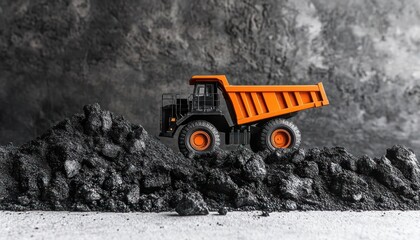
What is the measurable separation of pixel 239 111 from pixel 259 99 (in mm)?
396

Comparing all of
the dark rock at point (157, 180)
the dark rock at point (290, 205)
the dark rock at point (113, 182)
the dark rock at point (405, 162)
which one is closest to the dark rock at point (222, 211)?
the dark rock at point (290, 205)

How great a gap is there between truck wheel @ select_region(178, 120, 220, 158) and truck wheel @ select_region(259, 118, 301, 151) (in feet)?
2.63

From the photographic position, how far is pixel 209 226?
17.1 ft

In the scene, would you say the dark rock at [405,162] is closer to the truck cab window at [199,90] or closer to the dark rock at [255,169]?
the dark rock at [255,169]

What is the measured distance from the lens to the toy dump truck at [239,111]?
7.86 meters

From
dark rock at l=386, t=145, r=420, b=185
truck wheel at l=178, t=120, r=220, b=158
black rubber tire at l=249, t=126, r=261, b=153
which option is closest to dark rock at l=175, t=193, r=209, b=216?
truck wheel at l=178, t=120, r=220, b=158

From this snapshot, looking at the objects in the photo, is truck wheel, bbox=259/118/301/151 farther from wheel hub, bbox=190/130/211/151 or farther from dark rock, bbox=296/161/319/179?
dark rock, bbox=296/161/319/179

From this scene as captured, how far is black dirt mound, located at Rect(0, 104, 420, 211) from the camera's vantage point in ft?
20.4

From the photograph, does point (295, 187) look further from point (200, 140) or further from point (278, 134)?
point (200, 140)

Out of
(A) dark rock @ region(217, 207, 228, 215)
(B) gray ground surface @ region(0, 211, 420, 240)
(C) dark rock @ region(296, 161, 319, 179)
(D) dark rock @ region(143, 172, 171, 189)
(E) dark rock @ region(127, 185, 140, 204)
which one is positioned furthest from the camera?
(C) dark rock @ region(296, 161, 319, 179)

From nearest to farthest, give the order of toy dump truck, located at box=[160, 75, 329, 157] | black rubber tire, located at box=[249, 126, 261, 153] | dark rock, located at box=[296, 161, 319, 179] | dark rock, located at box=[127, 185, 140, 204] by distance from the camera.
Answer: dark rock, located at box=[127, 185, 140, 204] < dark rock, located at box=[296, 161, 319, 179] < toy dump truck, located at box=[160, 75, 329, 157] < black rubber tire, located at box=[249, 126, 261, 153]

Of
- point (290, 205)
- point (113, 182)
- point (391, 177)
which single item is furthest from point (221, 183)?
point (391, 177)

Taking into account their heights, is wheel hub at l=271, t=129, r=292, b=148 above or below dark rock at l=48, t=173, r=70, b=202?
above

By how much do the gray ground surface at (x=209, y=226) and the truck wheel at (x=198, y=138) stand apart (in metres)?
2.01
